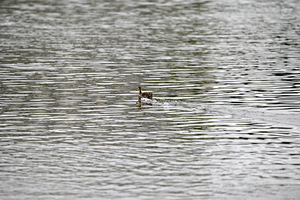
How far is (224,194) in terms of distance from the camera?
15.4 m

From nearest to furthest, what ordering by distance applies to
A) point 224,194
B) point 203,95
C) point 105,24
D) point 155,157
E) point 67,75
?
point 224,194
point 155,157
point 203,95
point 67,75
point 105,24

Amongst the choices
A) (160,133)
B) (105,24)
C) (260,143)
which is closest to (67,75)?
(160,133)

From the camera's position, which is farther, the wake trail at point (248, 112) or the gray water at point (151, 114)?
the wake trail at point (248, 112)

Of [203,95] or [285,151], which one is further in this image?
[203,95]

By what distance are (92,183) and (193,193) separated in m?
2.46

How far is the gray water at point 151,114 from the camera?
645 inches

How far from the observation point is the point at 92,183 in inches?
642

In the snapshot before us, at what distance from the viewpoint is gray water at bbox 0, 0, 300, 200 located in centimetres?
1639

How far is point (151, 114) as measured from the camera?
2422 centimetres

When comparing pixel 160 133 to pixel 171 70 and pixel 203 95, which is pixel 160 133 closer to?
pixel 203 95

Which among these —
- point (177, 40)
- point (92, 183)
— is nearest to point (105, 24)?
point (177, 40)

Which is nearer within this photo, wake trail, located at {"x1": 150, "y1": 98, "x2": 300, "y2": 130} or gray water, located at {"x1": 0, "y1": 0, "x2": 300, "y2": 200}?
gray water, located at {"x1": 0, "y1": 0, "x2": 300, "y2": 200}

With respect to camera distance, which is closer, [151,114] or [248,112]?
[248,112]

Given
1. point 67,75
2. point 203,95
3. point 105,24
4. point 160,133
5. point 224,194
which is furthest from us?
point 105,24
